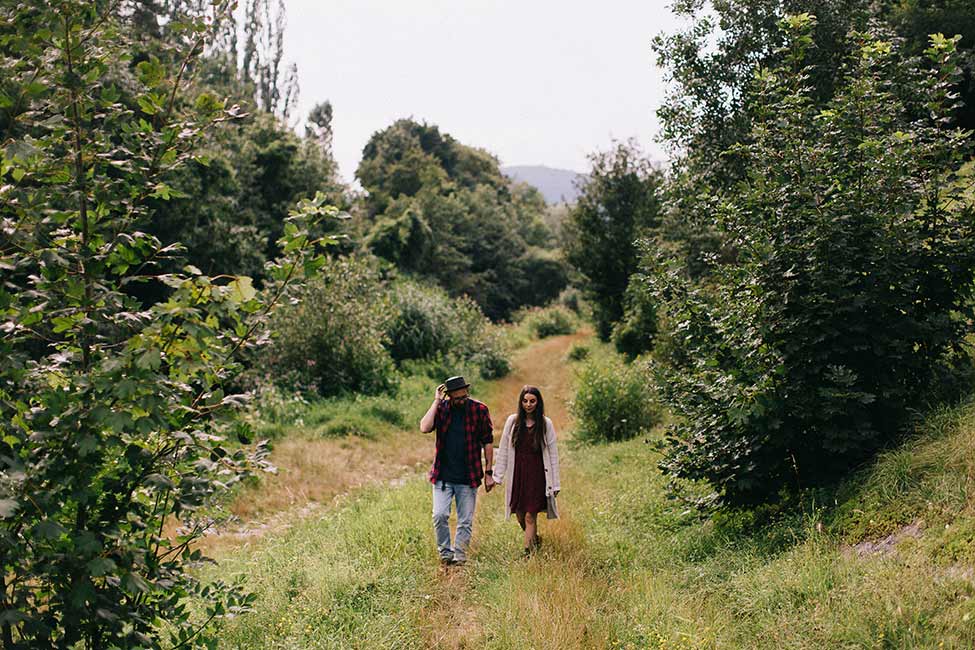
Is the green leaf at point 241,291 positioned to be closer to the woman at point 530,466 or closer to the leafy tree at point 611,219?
the woman at point 530,466

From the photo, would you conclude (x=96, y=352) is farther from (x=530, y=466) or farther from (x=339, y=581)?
(x=530, y=466)

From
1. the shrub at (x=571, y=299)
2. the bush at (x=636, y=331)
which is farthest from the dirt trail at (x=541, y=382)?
the shrub at (x=571, y=299)

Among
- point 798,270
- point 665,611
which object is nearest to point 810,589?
point 665,611

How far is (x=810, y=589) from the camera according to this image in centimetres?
461

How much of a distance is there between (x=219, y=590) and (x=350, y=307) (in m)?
14.3

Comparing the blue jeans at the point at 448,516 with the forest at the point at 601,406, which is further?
the blue jeans at the point at 448,516

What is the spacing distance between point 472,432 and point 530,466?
69 centimetres

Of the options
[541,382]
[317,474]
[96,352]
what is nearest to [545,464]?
[96,352]

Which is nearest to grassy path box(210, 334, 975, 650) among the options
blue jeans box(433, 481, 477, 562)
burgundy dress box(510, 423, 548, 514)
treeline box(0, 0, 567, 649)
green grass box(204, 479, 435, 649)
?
green grass box(204, 479, 435, 649)

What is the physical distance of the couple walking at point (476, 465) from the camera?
265 inches

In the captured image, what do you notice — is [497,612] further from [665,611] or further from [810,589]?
[810,589]

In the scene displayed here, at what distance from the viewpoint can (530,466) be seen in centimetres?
688

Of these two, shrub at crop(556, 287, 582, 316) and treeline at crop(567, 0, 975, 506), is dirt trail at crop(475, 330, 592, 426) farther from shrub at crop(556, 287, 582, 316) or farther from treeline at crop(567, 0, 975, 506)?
treeline at crop(567, 0, 975, 506)

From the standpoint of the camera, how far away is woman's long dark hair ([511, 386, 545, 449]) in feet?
22.5
